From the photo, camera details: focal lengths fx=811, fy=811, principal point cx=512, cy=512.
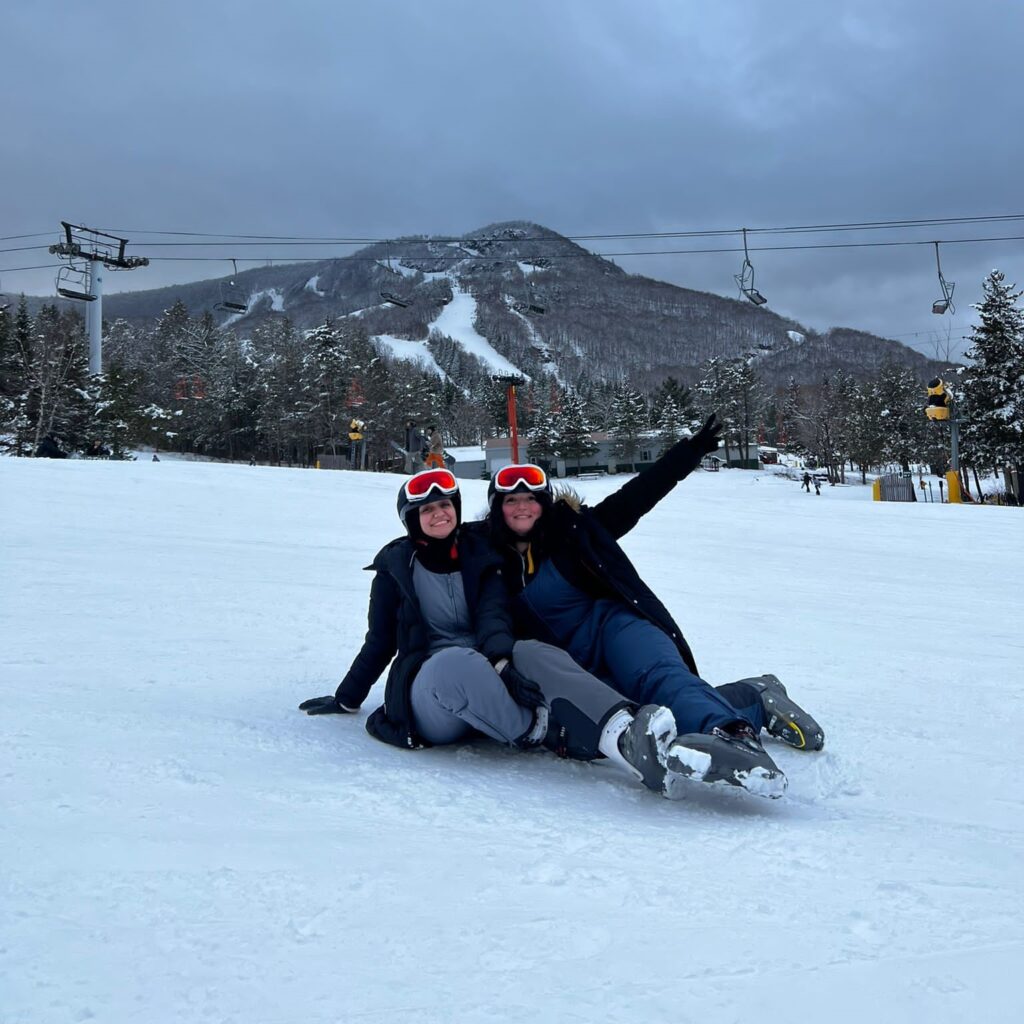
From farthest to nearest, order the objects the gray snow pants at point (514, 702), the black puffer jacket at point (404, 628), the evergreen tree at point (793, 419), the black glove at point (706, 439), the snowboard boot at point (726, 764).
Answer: the evergreen tree at point (793, 419) → the black glove at point (706, 439) → the black puffer jacket at point (404, 628) → the gray snow pants at point (514, 702) → the snowboard boot at point (726, 764)

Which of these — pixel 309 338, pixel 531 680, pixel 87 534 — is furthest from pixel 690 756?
pixel 309 338

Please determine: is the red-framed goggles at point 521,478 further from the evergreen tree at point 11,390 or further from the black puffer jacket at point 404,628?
the evergreen tree at point 11,390

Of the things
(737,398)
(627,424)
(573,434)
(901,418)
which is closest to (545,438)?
(573,434)

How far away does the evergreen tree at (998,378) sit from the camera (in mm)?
31516

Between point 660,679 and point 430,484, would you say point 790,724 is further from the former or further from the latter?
point 430,484

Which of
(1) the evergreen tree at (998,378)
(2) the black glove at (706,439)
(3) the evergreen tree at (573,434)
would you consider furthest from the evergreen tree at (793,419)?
(2) the black glove at (706,439)

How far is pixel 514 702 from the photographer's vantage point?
2988 mm

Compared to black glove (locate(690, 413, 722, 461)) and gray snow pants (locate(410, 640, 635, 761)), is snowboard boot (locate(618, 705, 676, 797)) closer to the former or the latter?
gray snow pants (locate(410, 640, 635, 761))

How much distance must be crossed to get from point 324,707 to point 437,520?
3.50 ft

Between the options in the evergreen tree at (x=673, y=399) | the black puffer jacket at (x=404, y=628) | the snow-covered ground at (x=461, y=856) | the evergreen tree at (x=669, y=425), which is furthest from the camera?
the evergreen tree at (x=673, y=399)

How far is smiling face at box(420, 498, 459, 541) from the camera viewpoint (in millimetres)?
3416

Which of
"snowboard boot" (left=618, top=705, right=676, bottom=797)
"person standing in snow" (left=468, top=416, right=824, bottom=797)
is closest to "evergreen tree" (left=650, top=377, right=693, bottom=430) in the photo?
"person standing in snow" (left=468, top=416, right=824, bottom=797)

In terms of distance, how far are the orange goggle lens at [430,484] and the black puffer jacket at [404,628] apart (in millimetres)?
207

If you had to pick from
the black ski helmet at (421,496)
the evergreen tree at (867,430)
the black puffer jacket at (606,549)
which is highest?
the evergreen tree at (867,430)
